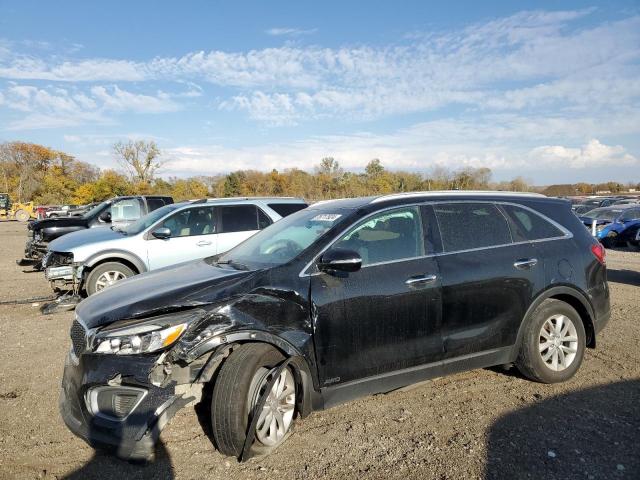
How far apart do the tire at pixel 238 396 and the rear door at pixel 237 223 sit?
504cm

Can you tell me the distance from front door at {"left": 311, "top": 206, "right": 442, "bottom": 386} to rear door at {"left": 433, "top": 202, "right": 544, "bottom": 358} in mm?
171

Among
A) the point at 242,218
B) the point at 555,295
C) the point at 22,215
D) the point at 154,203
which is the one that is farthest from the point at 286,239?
the point at 22,215

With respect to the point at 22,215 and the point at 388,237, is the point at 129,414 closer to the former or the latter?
the point at 388,237

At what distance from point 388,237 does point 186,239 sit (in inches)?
195

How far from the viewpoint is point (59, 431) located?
11.8ft

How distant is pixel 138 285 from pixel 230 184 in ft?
186

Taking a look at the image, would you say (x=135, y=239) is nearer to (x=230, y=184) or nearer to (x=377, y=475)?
(x=377, y=475)

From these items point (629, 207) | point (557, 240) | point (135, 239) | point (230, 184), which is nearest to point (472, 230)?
point (557, 240)

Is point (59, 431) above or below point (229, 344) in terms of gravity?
below

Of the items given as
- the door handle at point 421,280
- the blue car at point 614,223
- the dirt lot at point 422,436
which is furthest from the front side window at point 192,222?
the blue car at point 614,223

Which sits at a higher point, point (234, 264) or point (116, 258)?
point (234, 264)

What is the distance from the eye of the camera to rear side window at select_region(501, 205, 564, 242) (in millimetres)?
4379

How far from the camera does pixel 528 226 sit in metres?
4.45

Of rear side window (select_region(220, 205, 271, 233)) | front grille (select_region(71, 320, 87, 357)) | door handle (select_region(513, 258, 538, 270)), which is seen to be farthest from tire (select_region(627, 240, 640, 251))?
front grille (select_region(71, 320, 87, 357))
